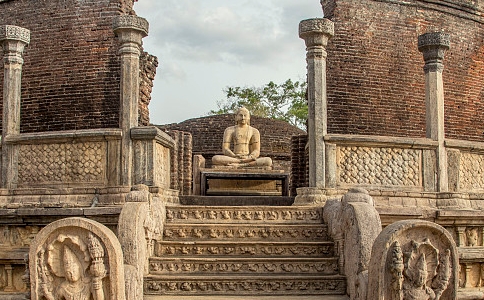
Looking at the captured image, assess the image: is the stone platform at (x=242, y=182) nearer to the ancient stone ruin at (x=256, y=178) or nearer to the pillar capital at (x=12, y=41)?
the ancient stone ruin at (x=256, y=178)

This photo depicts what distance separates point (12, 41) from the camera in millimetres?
9570

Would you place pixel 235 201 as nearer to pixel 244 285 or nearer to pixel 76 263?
pixel 244 285

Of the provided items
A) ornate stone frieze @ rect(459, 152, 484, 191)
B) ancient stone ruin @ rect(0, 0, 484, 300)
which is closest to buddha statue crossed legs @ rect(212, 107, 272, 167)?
ancient stone ruin @ rect(0, 0, 484, 300)

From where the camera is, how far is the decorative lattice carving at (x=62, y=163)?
8641 millimetres

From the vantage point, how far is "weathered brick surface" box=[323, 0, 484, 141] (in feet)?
44.6

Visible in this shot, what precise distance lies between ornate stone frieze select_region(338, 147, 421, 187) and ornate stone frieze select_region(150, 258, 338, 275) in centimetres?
202

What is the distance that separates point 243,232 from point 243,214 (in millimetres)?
403

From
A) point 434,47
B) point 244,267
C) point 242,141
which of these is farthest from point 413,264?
point 242,141

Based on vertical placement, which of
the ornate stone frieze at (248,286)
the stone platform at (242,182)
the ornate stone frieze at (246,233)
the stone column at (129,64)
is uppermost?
the stone column at (129,64)

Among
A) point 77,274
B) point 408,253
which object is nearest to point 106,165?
point 77,274

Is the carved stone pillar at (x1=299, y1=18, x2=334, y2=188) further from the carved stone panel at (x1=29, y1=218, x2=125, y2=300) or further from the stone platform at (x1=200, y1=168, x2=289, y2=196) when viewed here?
the carved stone panel at (x1=29, y1=218, x2=125, y2=300)

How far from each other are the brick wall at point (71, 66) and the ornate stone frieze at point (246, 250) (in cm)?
625

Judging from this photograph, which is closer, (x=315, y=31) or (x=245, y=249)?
(x=245, y=249)

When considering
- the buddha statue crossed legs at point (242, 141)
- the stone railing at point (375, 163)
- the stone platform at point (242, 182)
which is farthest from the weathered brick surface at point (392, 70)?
the stone railing at point (375, 163)
